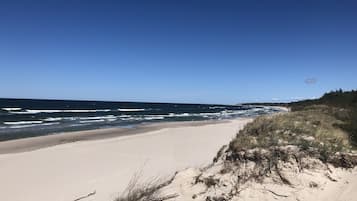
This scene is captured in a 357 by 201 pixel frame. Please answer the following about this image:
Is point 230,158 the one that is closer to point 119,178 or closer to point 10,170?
point 119,178

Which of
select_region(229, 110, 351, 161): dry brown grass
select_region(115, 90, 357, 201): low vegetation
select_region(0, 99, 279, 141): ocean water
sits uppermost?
select_region(229, 110, 351, 161): dry brown grass

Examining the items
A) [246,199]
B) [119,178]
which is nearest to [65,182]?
[119,178]

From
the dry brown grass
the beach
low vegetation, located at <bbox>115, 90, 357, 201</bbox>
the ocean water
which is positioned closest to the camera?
low vegetation, located at <bbox>115, 90, 357, 201</bbox>

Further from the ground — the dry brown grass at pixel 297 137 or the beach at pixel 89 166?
the dry brown grass at pixel 297 137

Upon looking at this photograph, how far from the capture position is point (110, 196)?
26.2 ft

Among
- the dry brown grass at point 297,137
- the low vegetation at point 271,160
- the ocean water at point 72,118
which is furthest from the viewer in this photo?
the ocean water at point 72,118

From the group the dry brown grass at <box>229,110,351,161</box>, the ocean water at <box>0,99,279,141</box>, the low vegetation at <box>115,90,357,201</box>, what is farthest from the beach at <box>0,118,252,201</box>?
the ocean water at <box>0,99,279,141</box>

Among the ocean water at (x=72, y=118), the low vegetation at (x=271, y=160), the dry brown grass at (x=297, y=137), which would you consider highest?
the dry brown grass at (x=297, y=137)

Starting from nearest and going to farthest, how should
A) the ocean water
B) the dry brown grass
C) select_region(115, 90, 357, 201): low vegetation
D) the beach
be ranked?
select_region(115, 90, 357, 201): low vegetation, the dry brown grass, the beach, the ocean water

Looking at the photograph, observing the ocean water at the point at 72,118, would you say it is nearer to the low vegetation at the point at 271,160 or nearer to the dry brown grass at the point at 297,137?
the dry brown grass at the point at 297,137

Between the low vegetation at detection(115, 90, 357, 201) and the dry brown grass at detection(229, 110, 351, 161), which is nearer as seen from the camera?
the low vegetation at detection(115, 90, 357, 201)

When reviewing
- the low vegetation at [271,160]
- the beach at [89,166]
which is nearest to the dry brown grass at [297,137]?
the low vegetation at [271,160]

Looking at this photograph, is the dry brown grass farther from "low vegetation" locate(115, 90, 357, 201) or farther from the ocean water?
the ocean water

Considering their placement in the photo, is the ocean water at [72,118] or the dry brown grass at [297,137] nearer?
the dry brown grass at [297,137]
